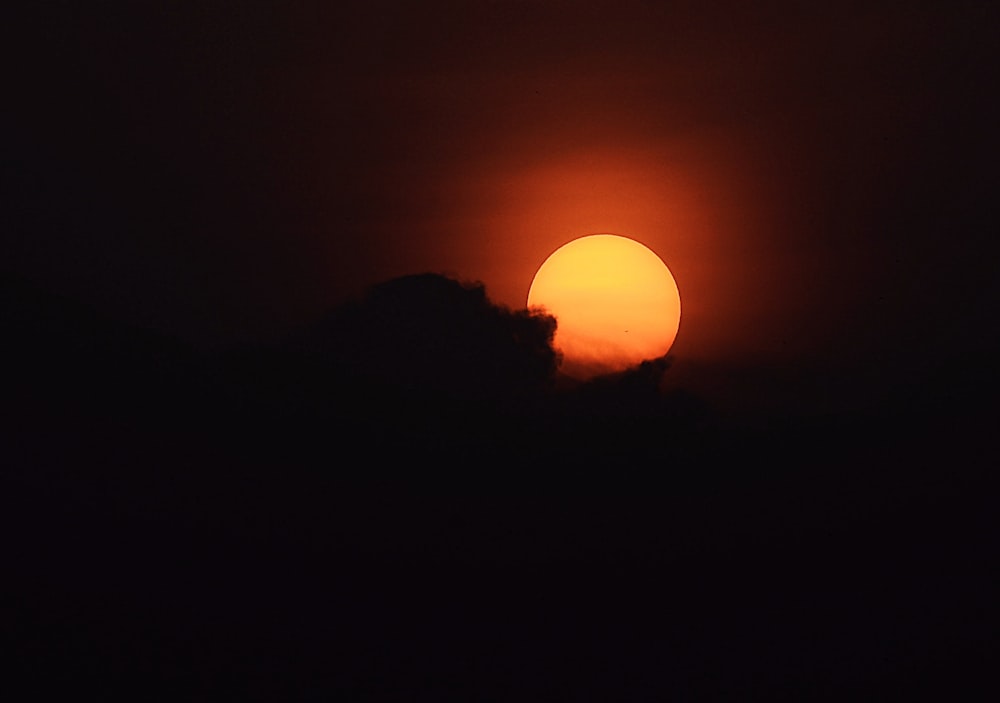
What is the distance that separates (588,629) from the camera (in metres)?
9.05

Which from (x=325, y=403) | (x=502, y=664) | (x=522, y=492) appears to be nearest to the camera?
(x=502, y=664)

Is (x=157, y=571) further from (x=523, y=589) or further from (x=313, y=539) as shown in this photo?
(x=523, y=589)

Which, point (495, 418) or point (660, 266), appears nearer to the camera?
point (660, 266)

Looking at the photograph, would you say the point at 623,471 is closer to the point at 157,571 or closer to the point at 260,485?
the point at 260,485

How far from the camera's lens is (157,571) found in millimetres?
9070

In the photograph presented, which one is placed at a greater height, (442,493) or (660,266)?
(660,266)

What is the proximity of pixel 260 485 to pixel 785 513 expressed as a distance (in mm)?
5312

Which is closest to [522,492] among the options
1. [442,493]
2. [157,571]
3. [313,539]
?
[442,493]

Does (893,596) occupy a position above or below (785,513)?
below

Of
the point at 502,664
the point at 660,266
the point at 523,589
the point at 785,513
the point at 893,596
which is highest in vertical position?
the point at 660,266

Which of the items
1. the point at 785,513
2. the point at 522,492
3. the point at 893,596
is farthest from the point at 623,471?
the point at 893,596

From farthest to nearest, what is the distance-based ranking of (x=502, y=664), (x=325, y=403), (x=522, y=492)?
(x=325, y=403) < (x=522, y=492) < (x=502, y=664)

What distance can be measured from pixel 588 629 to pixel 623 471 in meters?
1.60

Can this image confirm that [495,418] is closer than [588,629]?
No
